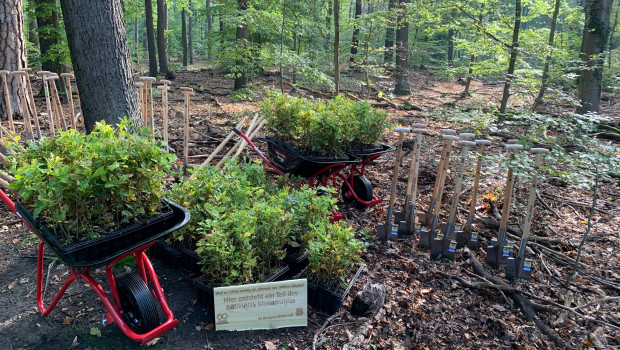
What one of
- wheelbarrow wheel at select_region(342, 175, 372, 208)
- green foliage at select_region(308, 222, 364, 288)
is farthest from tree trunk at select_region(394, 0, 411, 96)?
green foliage at select_region(308, 222, 364, 288)

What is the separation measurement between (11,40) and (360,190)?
20.3ft

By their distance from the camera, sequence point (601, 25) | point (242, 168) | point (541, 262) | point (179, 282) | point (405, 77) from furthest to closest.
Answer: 1. point (405, 77)
2. point (601, 25)
3. point (242, 168)
4. point (541, 262)
5. point (179, 282)

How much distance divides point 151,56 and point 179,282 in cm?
1232

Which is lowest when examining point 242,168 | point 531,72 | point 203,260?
point 203,260

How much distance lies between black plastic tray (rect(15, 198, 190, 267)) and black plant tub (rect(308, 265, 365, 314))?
1.09m

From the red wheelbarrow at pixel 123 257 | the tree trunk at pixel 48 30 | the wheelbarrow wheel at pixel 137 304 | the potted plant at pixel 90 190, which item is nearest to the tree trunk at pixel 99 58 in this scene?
the potted plant at pixel 90 190

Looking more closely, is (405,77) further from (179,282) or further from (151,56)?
(179,282)

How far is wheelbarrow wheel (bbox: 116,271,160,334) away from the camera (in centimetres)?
224

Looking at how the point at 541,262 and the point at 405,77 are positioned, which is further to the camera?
the point at 405,77

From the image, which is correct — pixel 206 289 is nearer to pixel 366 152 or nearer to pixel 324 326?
pixel 324 326

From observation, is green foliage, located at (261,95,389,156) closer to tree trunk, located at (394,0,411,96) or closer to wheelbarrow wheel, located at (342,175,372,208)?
wheelbarrow wheel, located at (342,175,372,208)

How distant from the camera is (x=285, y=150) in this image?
402 cm

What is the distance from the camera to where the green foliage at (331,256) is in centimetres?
271

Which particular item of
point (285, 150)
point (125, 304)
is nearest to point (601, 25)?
point (285, 150)
